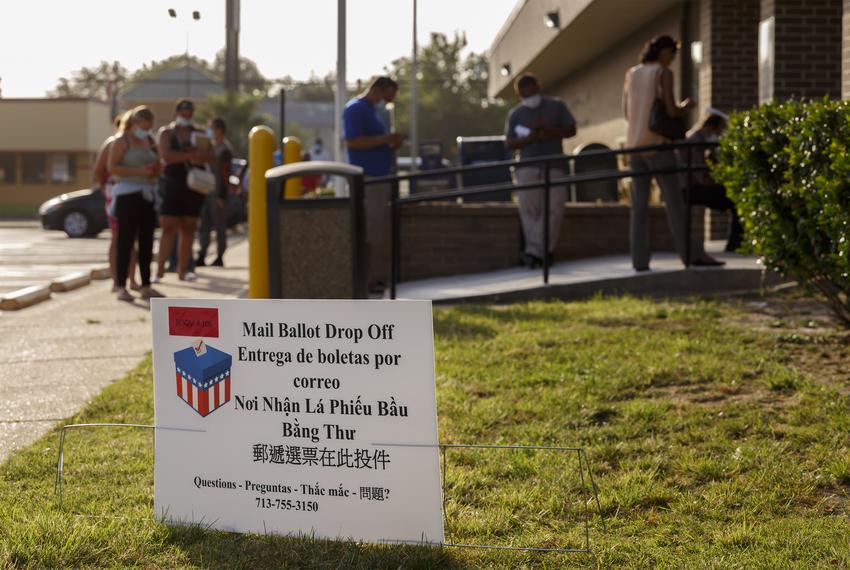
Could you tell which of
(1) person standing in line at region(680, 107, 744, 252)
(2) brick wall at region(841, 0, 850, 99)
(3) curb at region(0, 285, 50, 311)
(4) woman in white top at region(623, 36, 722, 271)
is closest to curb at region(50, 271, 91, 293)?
(3) curb at region(0, 285, 50, 311)

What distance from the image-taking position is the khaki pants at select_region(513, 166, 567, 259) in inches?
446

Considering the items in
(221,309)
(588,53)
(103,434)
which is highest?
(588,53)

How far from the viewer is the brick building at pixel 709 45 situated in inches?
494

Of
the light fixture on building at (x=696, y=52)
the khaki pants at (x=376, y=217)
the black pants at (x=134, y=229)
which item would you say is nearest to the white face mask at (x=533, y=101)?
the khaki pants at (x=376, y=217)

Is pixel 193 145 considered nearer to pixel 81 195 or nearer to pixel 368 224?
pixel 368 224

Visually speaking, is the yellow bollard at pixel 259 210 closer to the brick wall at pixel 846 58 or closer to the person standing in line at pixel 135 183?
the person standing in line at pixel 135 183

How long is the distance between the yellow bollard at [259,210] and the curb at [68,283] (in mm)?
4079

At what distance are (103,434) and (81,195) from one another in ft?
79.4

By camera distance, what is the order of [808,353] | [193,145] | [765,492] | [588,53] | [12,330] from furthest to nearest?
[588,53] < [193,145] < [12,330] < [808,353] < [765,492]

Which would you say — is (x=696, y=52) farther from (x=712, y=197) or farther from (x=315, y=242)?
(x=315, y=242)

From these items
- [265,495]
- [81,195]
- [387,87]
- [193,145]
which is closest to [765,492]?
[265,495]

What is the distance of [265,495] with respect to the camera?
152 inches

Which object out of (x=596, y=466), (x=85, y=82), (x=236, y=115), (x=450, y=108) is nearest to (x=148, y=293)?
(x=596, y=466)

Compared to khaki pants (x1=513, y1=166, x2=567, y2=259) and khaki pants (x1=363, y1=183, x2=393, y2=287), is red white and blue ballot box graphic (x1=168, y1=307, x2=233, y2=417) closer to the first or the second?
khaki pants (x1=363, y1=183, x2=393, y2=287)
